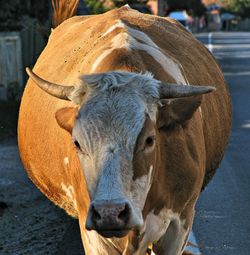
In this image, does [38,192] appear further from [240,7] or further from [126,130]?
[240,7]

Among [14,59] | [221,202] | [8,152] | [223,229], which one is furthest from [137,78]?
[14,59]

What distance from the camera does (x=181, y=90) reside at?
397 cm

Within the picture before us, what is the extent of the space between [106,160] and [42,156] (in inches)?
83.9

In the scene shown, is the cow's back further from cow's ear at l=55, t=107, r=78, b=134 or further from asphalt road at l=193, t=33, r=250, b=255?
asphalt road at l=193, t=33, r=250, b=255

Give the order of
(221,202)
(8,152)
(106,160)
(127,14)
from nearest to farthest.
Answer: (106,160)
(127,14)
(221,202)
(8,152)

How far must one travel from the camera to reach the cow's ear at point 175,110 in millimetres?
4082

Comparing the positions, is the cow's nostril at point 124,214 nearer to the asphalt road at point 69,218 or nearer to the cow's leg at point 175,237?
the cow's leg at point 175,237

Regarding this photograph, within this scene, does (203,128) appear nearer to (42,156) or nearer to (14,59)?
(42,156)

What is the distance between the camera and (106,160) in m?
3.70

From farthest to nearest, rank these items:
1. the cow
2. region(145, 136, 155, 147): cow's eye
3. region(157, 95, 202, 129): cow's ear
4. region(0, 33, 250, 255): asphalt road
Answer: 1. region(0, 33, 250, 255): asphalt road
2. region(157, 95, 202, 129): cow's ear
3. region(145, 136, 155, 147): cow's eye
4. the cow

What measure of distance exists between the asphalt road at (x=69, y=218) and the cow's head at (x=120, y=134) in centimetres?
226

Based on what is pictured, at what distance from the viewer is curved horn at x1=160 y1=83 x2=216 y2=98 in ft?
13.0

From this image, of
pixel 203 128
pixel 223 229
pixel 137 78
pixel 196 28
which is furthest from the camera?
pixel 196 28

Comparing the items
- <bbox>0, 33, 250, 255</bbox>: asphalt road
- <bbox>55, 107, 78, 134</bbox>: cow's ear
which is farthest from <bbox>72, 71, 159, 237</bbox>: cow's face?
<bbox>0, 33, 250, 255</bbox>: asphalt road
